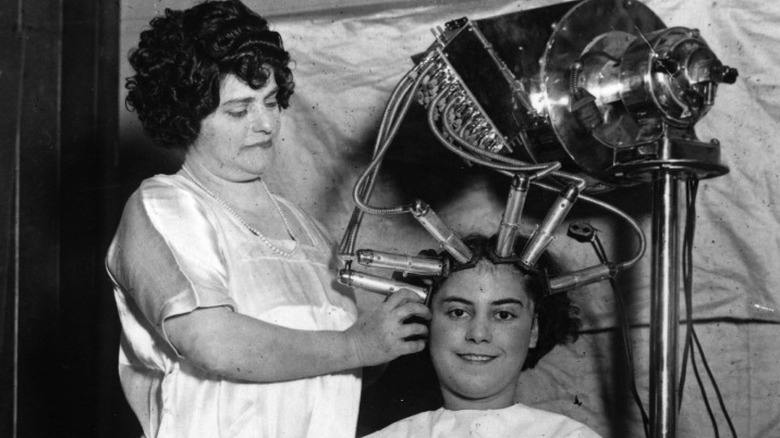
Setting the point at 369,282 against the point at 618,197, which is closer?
the point at 369,282

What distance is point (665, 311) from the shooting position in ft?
4.36

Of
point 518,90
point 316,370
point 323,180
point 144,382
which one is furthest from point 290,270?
point 323,180

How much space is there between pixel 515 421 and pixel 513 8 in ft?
2.59

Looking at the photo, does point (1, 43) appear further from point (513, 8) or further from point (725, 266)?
point (725, 266)

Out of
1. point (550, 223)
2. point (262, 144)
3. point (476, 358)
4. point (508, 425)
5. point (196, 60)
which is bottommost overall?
point (508, 425)

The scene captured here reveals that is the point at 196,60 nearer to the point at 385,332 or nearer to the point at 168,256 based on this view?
the point at 168,256

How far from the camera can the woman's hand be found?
1385mm

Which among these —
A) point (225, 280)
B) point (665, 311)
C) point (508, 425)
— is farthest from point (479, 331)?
point (225, 280)

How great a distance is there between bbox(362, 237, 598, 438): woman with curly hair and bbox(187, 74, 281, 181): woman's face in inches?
14.5

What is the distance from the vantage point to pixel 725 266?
1.75 metres

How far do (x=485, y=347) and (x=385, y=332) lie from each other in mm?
219

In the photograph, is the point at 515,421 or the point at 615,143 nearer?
the point at 615,143

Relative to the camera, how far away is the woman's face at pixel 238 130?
4.74 ft

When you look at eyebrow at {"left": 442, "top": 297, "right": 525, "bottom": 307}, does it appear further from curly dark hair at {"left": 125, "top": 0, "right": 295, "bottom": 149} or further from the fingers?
curly dark hair at {"left": 125, "top": 0, "right": 295, "bottom": 149}
